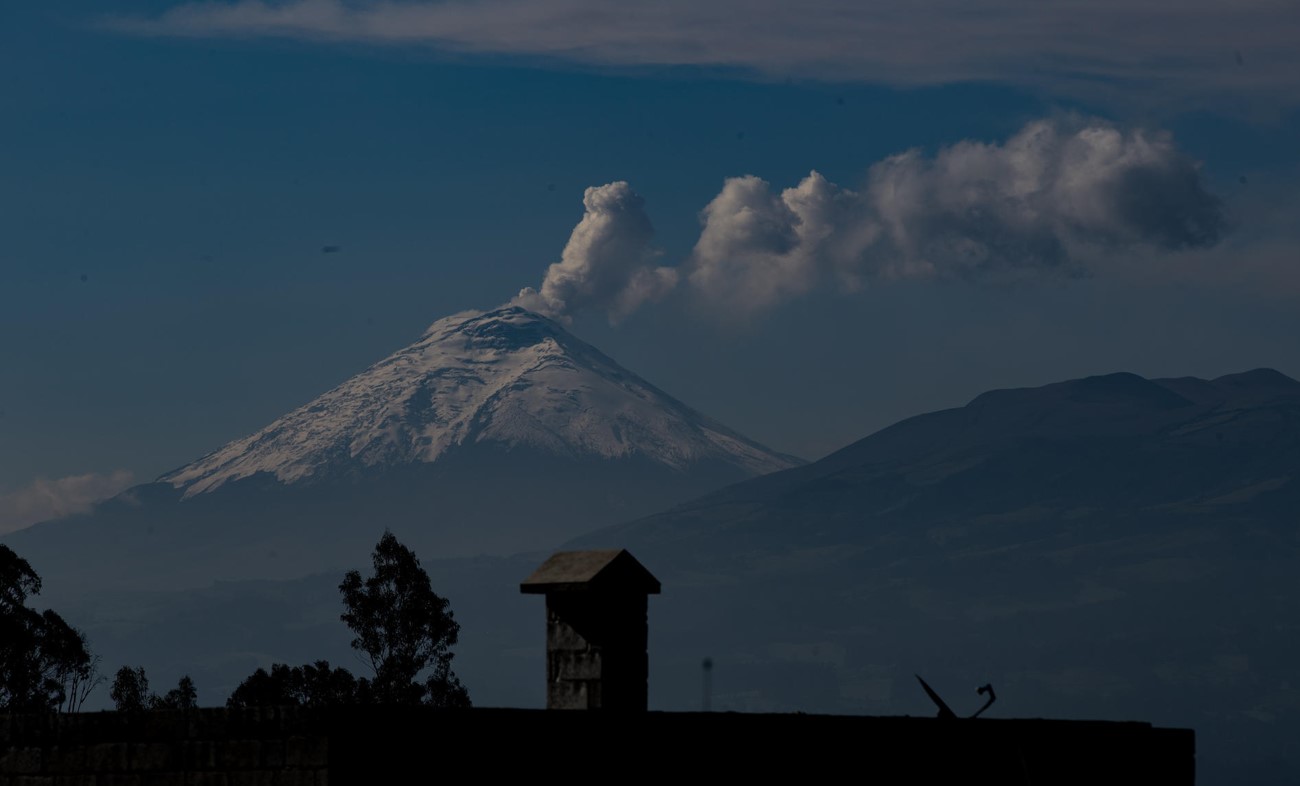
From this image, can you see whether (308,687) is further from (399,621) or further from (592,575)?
(592,575)

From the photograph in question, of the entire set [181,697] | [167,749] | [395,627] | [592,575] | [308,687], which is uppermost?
[395,627]

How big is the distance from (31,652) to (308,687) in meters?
Result: 14.9

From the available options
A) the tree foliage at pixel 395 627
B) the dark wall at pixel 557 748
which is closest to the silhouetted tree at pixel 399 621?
the tree foliage at pixel 395 627

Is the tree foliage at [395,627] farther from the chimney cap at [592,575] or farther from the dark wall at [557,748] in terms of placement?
the dark wall at [557,748]

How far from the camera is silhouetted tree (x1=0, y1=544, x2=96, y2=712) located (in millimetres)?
68000

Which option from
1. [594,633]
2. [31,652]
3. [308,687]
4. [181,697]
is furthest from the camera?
[181,697]

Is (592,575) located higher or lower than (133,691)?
Result: lower

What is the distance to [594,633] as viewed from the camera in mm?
26094

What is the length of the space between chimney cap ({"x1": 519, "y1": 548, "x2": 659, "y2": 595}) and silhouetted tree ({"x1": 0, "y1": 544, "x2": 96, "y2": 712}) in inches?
1707

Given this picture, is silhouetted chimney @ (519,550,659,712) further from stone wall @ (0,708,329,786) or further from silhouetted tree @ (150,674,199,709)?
silhouetted tree @ (150,674,199,709)

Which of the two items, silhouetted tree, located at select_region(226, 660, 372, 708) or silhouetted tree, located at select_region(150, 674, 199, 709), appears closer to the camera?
silhouetted tree, located at select_region(226, 660, 372, 708)

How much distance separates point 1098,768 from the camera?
80.0 ft

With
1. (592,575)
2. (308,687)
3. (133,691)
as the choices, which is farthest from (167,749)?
(133,691)

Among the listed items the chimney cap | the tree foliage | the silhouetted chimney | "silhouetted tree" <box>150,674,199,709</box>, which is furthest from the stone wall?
"silhouetted tree" <box>150,674,199,709</box>
